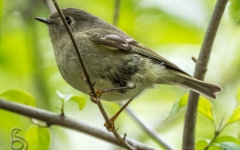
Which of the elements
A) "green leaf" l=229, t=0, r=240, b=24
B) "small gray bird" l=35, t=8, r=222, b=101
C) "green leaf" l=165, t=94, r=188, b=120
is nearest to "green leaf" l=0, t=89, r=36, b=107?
"small gray bird" l=35, t=8, r=222, b=101

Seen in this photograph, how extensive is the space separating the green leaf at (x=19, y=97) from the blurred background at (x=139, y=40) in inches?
23.6

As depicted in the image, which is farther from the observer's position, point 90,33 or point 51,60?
point 51,60

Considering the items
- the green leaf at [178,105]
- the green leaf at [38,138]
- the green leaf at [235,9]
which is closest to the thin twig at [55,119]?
the green leaf at [38,138]

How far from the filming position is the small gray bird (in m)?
2.99

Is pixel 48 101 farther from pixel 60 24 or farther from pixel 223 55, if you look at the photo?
pixel 223 55

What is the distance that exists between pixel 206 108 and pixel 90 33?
0.93m

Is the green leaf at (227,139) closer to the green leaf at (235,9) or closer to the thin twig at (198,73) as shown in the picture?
the thin twig at (198,73)

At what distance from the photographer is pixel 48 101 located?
12.2ft

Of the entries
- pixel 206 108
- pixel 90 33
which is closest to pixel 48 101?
pixel 90 33

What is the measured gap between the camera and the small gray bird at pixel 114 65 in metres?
2.99

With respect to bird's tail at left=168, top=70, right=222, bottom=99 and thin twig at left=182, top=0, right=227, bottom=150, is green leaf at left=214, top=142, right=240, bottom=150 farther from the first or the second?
bird's tail at left=168, top=70, right=222, bottom=99

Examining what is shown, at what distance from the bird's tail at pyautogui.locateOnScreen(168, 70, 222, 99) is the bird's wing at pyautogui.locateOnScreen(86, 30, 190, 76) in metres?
0.06

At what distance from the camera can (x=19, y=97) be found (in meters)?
2.88

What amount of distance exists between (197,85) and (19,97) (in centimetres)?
115
